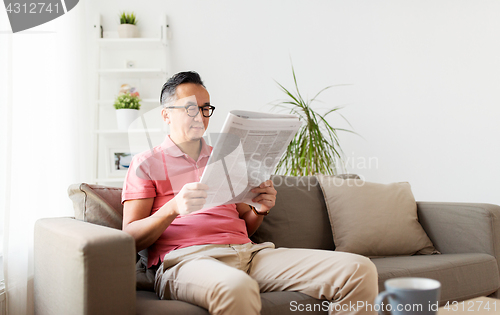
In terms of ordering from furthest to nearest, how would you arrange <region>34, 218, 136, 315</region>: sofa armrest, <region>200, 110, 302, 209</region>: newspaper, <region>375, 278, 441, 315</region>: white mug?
<region>200, 110, 302, 209</region>: newspaper, <region>34, 218, 136, 315</region>: sofa armrest, <region>375, 278, 441, 315</region>: white mug

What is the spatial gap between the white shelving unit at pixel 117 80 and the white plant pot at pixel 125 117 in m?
0.06

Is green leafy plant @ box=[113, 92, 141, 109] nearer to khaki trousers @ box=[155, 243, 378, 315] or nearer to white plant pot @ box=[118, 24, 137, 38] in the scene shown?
white plant pot @ box=[118, 24, 137, 38]

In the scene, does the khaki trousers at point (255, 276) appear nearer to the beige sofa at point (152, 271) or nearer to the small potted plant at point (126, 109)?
the beige sofa at point (152, 271)

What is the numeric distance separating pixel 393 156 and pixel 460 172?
1.57ft

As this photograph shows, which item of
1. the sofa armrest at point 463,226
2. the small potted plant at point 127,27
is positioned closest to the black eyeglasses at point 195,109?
the sofa armrest at point 463,226

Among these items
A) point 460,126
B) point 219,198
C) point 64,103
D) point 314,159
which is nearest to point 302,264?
point 219,198

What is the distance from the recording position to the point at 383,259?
1.66m

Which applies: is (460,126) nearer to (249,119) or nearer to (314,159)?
(314,159)

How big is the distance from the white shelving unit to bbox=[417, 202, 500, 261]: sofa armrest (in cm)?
197

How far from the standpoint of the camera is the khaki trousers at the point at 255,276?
959 mm

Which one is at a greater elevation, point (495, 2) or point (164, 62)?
point (495, 2)

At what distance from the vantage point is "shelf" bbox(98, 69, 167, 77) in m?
2.74

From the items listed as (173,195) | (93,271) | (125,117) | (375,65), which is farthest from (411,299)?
(375,65)

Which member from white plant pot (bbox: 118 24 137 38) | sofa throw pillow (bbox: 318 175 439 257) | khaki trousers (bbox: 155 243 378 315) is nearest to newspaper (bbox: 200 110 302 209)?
khaki trousers (bbox: 155 243 378 315)
